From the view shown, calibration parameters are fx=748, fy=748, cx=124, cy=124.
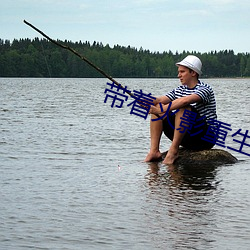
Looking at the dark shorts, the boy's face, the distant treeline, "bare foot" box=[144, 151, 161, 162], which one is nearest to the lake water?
"bare foot" box=[144, 151, 161, 162]

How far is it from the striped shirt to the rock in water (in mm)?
604

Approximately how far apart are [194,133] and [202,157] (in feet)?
1.77

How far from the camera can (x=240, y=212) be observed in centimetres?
620

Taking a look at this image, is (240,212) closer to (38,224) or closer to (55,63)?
(38,224)

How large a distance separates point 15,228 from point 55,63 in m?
129

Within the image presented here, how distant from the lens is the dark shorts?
8820 mm

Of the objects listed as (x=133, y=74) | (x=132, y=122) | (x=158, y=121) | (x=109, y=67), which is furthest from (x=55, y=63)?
(x=158, y=121)

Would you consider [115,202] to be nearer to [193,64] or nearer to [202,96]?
[202,96]

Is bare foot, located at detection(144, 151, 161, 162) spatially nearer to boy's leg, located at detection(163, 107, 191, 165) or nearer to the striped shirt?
boy's leg, located at detection(163, 107, 191, 165)

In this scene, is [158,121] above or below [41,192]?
above

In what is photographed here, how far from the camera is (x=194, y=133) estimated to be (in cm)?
895

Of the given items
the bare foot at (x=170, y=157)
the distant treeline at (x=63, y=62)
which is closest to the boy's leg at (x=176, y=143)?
the bare foot at (x=170, y=157)

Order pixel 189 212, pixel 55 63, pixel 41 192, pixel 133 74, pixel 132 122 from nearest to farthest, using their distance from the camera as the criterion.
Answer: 1. pixel 189 212
2. pixel 41 192
3. pixel 132 122
4. pixel 55 63
5. pixel 133 74

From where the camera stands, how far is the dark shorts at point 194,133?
882 cm
